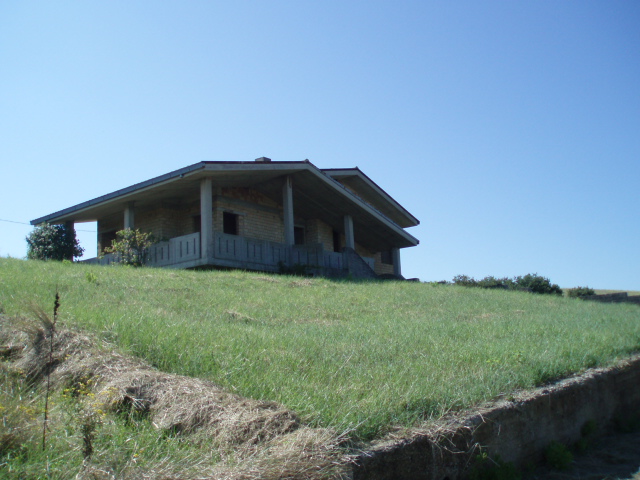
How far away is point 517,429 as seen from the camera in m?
5.17

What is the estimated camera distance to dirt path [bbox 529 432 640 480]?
205 inches

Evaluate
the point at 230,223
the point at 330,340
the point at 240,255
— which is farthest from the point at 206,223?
the point at 330,340

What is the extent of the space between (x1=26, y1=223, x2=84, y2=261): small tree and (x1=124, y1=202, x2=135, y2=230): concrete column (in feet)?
9.42

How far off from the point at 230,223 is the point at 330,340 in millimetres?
15568

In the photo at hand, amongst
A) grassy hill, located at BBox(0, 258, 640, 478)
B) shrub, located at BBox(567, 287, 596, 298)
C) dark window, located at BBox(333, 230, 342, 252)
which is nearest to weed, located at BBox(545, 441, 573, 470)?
grassy hill, located at BBox(0, 258, 640, 478)

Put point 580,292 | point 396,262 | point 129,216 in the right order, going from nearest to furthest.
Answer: point 129,216, point 396,262, point 580,292

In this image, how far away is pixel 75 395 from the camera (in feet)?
14.7

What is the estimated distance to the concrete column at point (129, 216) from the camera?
2014 cm

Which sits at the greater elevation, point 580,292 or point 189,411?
point 580,292

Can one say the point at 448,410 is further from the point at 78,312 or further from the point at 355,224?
the point at 355,224

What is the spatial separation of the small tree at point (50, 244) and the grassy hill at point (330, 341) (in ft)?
28.3

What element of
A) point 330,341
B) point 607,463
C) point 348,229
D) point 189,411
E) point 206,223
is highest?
point 348,229

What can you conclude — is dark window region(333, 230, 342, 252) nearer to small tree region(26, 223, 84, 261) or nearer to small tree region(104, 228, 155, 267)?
small tree region(104, 228, 155, 267)

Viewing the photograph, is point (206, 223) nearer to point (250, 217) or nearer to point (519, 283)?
point (250, 217)
